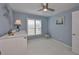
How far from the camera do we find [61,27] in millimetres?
3340

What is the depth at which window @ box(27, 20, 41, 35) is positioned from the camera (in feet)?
12.6

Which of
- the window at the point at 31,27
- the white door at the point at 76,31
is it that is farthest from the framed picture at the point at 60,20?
the window at the point at 31,27

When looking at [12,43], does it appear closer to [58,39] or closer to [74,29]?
[74,29]

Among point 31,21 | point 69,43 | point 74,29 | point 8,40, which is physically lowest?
point 69,43

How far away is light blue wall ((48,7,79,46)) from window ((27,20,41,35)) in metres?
0.63

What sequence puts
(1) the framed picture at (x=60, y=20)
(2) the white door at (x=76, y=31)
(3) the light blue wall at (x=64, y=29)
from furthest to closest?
1. (1) the framed picture at (x=60, y=20)
2. (3) the light blue wall at (x=64, y=29)
3. (2) the white door at (x=76, y=31)

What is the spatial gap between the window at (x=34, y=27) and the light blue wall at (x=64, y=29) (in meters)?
0.63

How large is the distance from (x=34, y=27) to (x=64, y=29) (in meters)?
1.51

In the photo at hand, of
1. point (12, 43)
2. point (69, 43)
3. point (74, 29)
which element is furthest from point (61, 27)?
point (12, 43)

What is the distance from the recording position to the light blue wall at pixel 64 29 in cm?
279

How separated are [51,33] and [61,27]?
2.86 ft

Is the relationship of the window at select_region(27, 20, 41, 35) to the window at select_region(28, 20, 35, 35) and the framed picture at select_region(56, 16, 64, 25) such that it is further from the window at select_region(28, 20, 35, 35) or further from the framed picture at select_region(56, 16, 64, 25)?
the framed picture at select_region(56, 16, 64, 25)

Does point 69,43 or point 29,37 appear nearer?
point 69,43

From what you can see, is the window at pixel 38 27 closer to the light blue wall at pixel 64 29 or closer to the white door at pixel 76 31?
the light blue wall at pixel 64 29
